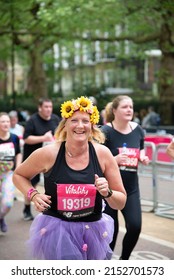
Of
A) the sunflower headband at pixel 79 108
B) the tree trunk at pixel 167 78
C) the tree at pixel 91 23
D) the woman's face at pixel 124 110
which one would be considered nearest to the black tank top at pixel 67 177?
the sunflower headband at pixel 79 108

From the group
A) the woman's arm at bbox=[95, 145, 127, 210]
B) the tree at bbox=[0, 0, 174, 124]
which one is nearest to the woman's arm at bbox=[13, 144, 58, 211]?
the woman's arm at bbox=[95, 145, 127, 210]

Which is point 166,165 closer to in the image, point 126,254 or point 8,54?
point 126,254

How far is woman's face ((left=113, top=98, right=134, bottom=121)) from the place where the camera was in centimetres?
658

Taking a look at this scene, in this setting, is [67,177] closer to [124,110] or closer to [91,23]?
[124,110]

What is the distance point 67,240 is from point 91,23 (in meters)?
18.6

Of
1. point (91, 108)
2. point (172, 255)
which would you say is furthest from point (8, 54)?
point (91, 108)

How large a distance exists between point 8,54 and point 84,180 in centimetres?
2839

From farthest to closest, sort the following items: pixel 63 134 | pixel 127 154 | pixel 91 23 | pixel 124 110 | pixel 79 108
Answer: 1. pixel 91 23
2. pixel 124 110
3. pixel 127 154
4. pixel 63 134
5. pixel 79 108

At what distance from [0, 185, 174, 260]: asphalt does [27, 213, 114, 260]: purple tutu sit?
5.22 ft

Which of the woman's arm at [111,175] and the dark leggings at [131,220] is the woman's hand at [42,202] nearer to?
the woman's arm at [111,175]

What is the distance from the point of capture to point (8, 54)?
1267 inches

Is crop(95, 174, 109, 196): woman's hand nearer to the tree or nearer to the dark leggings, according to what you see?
the dark leggings

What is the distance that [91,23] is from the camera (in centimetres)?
2244

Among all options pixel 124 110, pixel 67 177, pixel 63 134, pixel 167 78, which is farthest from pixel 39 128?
pixel 167 78
